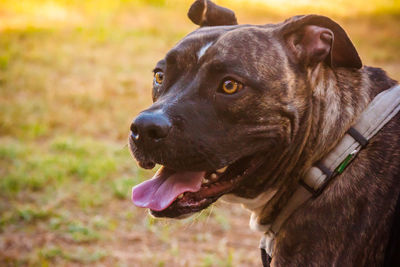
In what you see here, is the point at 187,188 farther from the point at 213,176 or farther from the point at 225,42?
the point at 225,42

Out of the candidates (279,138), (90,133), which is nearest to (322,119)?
(279,138)

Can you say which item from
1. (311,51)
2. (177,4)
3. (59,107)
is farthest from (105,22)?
(311,51)

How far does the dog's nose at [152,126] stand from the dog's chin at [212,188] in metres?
0.37

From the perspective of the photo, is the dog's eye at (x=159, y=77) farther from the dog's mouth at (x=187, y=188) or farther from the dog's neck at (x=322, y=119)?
the dog's neck at (x=322, y=119)

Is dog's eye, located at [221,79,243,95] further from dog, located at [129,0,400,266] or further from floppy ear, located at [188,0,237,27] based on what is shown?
floppy ear, located at [188,0,237,27]

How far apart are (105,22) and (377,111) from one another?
454 inches

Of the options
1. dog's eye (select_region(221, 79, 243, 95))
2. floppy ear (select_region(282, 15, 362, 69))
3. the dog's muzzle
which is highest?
floppy ear (select_region(282, 15, 362, 69))

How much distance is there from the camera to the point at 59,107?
26.7 ft

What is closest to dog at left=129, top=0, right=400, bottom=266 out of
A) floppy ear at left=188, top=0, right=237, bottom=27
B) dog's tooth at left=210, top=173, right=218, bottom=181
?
dog's tooth at left=210, top=173, right=218, bottom=181

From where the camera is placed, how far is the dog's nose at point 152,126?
253 cm

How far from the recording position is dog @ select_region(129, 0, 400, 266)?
241 centimetres

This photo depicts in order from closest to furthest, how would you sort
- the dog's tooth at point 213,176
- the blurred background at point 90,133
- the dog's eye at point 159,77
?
1. the dog's tooth at point 213,176
2. the dog's eye at point 159,77
3. the blurred background at point 90,133

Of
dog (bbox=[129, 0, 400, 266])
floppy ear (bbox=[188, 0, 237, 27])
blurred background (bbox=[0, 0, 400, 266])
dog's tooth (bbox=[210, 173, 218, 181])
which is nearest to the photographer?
dog (bbox=[129, 0, 400, 266])

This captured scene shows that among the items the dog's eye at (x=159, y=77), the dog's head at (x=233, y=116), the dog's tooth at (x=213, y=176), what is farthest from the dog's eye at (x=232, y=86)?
the dog's eye at (x=159, y=77)
